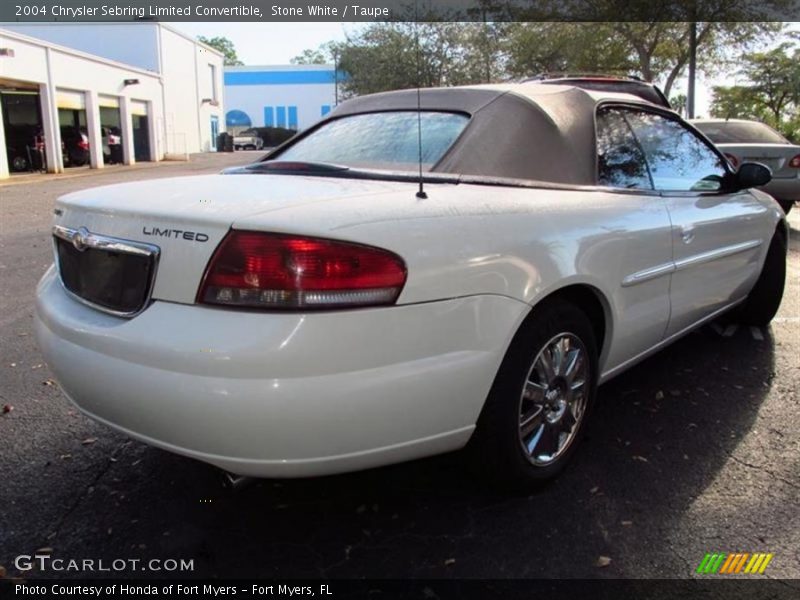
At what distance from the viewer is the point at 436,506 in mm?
2588

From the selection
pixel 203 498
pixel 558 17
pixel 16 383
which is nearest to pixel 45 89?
pixel 558 17

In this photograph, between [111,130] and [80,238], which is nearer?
[80,238]

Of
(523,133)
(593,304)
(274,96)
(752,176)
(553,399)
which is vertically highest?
(274,96)

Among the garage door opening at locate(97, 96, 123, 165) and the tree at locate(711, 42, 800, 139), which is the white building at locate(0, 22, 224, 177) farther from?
the tree at locate(711, 42, 800, 139)

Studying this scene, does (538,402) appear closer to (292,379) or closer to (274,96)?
(292,379)

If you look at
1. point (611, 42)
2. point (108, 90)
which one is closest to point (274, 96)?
point (108, 90)

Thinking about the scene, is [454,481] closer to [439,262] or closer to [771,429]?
[439,262]

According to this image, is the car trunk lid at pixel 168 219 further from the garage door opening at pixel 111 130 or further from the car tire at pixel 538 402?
the garage door opening at pixel 111 130

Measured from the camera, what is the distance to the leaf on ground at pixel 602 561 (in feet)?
7.34

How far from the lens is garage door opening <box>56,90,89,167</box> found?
25.1 metres

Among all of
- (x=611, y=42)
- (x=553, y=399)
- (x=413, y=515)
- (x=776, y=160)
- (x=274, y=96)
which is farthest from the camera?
(x=274, y=96)

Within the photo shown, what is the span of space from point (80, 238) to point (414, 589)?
1651mm

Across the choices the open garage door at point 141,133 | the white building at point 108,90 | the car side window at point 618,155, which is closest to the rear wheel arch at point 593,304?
the car side window at point 618,155

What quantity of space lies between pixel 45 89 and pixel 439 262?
24778 mm
